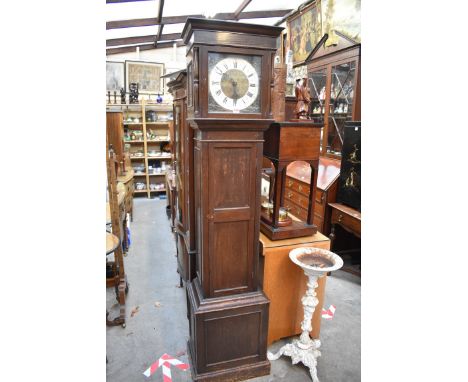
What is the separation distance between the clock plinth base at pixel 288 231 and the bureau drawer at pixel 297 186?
1.26 meters

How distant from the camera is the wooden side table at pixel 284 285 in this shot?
1935 millimetres

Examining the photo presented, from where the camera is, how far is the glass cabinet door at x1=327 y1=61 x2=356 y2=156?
3.23 m

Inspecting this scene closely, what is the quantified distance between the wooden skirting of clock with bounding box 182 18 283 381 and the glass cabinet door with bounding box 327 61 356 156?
2.10 meters

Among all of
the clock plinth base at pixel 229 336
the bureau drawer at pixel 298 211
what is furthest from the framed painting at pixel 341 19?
the clock plinth base at pixel 229 336

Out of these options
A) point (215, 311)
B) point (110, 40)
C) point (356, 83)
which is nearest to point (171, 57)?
point (110, 40)

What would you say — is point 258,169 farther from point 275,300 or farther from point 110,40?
point 110,40

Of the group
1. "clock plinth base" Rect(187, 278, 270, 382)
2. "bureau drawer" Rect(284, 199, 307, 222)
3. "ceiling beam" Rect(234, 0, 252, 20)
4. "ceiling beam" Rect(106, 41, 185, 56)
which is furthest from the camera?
"ceiling beam" Rect(106, 41, 185, 56)

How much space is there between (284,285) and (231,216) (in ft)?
2.38

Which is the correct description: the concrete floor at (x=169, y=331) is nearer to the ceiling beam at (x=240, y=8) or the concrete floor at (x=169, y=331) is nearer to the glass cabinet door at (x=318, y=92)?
the glass cabinet door at (x=318, y=92)

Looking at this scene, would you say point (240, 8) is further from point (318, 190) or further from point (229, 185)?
point (229, 185)

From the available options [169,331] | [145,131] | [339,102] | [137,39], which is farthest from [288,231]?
[137,39]

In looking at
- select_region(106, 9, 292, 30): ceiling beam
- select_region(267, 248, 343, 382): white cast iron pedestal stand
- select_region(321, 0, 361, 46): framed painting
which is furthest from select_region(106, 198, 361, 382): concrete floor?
select_region(106, 9, 292, 30): ceiling beam

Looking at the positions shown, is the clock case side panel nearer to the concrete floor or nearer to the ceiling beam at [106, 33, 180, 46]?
the concrete floor

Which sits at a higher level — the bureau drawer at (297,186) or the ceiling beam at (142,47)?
the ceiling beam at (142,47)
